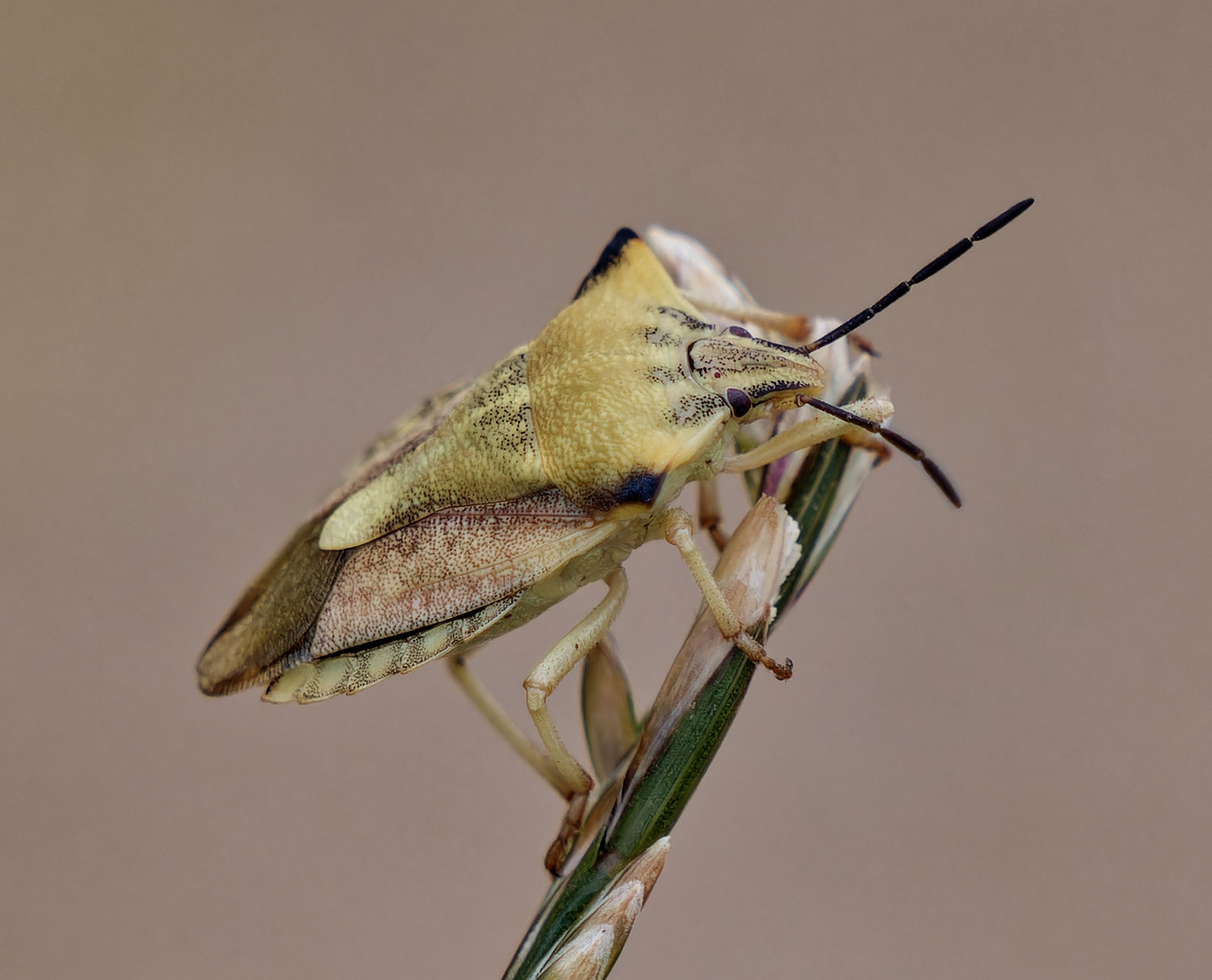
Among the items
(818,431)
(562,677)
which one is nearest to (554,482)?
(562,677)

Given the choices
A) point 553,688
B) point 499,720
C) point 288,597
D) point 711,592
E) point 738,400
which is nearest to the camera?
point 711,592

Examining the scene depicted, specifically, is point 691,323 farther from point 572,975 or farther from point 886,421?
point 572,975

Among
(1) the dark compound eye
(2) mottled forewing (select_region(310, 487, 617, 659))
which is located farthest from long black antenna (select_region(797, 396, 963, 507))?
(2) mottled forewing (select_region(310, 487, 617, 659))

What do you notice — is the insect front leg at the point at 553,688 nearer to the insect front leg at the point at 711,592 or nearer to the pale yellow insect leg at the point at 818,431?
the insect front leg at the point at 711,592

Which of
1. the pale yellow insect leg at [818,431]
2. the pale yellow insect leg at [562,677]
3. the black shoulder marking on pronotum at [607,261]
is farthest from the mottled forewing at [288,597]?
the pale yellow insect leg at [818,431]

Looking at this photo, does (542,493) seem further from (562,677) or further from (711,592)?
(711,592)

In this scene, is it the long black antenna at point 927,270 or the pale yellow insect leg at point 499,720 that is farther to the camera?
the pale yellow insect leg at point 499,720

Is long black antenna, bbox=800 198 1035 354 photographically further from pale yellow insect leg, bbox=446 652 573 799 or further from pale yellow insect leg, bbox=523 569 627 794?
pale yellow insect leg, bbox=446 652 573 799
